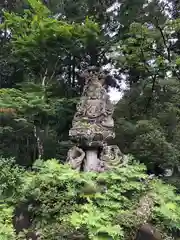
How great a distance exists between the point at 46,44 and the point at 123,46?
2710 mm

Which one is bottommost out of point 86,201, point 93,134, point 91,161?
point 86,201

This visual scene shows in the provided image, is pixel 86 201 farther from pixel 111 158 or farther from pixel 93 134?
pixel 93 134

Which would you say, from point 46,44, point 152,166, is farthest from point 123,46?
point 152,166

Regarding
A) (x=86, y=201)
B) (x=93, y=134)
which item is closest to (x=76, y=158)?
(x=93, y=134)

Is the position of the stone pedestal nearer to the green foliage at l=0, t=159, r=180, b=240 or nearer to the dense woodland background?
the green foliage at l=0, t=159, r=180, b=240

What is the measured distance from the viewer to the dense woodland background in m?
10.6

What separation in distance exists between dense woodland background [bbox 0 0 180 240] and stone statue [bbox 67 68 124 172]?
1708 millimetres

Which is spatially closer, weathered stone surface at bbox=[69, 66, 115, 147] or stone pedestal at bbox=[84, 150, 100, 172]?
stone pedestal at bbox=[84, 150, 100, 172]

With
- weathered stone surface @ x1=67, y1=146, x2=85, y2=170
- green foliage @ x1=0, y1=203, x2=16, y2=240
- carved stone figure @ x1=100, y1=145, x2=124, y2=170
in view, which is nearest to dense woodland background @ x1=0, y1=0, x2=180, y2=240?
weathered stone surface @ x1=67, y1=146, x2=85, y2=170

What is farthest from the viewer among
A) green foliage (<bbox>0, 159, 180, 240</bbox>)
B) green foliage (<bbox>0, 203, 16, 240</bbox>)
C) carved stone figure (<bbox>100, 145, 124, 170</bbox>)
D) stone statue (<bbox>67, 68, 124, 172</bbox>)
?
stone statue (<bbox>67, 68, 124, 172</bbox>)

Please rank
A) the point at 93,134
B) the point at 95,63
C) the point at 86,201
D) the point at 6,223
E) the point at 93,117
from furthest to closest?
the point at 95,63, the point at 93,117, the point at 93,134, the point at 86,201, the point at 6,223

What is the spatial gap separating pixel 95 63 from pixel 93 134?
238 inches

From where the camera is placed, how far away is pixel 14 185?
6566 millimetres

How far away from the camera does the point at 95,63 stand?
1370 centimetres
